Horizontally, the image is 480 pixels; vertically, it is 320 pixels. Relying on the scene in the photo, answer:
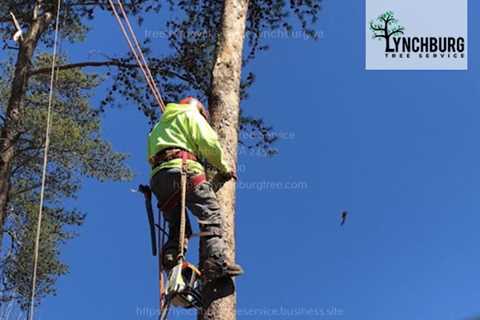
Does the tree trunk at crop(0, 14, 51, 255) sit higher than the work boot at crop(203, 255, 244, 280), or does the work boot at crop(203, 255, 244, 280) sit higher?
the tree trunk at crop(0, 14, 51, 255)

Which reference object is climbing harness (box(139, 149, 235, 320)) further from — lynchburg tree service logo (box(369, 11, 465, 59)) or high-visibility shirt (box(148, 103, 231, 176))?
lynchburg tree service logo (box(369, 11, 465, 59))

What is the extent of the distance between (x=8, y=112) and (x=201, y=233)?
23.7 ft

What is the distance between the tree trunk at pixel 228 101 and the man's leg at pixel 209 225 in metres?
0.55

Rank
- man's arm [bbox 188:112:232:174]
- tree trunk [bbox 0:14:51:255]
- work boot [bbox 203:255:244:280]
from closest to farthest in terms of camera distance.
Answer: work boot [bbox 203:255:244:280] < man's arm [bbox 188:112:232:174] < tree trunk [bbox 0:14:51:255]

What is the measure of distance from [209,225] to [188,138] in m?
0.52

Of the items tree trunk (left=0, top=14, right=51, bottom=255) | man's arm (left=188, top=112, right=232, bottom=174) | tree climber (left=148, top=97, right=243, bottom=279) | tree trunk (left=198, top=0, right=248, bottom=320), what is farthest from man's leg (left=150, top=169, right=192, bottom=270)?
tree trunk (left=0, top=14, right=51, bottom=255)

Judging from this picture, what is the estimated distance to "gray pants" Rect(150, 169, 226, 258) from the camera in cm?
435

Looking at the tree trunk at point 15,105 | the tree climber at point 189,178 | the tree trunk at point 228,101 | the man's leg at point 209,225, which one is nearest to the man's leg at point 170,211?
the tree climber at point 189,178

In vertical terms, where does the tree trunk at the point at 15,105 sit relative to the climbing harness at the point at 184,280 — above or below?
above

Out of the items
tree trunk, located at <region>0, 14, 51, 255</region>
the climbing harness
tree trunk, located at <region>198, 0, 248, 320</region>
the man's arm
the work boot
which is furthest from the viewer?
tree trunk, located at <region>0, 14, 51, 255</region>

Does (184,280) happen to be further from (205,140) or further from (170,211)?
(205,140)

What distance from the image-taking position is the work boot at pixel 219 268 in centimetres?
426

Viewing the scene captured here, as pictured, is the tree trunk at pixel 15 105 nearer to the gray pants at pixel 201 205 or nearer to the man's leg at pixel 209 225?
the gray pants at pixel 201 205

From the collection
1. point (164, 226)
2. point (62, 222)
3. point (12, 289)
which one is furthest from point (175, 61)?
point (12, 289)
